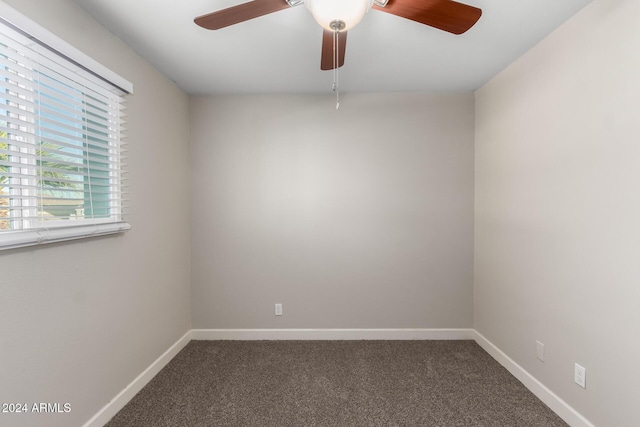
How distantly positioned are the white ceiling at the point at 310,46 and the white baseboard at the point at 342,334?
2287mm

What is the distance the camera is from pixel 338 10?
1104 mm

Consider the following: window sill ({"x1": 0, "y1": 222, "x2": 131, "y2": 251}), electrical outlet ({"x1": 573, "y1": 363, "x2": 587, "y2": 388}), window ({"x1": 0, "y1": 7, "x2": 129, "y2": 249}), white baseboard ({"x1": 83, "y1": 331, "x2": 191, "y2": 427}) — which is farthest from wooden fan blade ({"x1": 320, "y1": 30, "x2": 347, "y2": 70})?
white baseboard ({"x1": 83, "y1": 331, "x2": 191, "y2": 427})

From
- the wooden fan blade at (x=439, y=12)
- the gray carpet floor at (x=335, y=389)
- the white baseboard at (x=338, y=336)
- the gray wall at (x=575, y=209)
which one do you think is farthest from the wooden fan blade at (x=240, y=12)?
the white baseboard at (x=338, y=336)

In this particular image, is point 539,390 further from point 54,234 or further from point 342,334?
point 54,234

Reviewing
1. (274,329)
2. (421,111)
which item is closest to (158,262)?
(274,329)

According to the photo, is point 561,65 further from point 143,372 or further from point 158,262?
point 143,372

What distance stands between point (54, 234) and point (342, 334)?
2.33 metres

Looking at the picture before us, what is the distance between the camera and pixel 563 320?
1.79m

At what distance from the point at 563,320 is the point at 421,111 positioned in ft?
6.49

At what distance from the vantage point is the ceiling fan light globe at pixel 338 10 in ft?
3.57

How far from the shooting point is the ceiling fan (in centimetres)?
111

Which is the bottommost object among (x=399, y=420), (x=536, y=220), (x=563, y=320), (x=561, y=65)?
(x=399, y=420)

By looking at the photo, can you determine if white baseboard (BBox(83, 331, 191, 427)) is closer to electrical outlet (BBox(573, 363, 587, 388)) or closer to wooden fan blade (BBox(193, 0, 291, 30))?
wooden fan blade (BBox(193, 0, 291, 30))

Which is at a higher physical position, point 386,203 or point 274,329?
point 386,203
